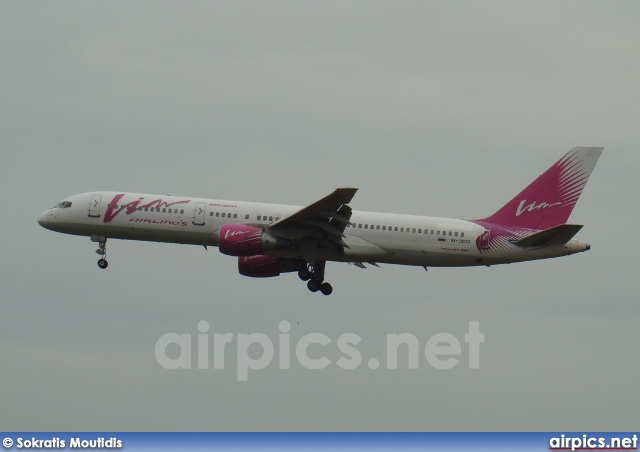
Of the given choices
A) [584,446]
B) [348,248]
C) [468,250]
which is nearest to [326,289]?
[348,248]

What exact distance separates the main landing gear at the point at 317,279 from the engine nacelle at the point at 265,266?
1.61 meters

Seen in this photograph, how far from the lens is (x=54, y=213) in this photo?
71625mm

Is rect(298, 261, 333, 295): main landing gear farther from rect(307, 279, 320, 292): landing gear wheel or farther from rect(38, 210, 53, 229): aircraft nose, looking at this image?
rect(38, 210, 53, 229): aircraft nose

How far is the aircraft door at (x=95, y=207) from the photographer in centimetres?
7012

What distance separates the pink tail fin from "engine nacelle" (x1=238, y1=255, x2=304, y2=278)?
35.9 ft

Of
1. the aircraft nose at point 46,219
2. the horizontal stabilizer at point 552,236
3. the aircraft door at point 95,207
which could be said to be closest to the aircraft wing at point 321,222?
the horizontal stabilizer at point 552,236

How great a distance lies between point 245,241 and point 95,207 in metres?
8.92

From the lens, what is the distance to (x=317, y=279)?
70062mm

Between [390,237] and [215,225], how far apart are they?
894 centimetres

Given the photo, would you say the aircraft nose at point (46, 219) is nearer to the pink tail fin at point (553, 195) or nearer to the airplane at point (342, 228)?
the airplane at point (342, 228)

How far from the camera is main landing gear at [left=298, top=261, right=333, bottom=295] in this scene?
70.1 meters

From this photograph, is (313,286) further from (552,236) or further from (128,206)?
(552,236)

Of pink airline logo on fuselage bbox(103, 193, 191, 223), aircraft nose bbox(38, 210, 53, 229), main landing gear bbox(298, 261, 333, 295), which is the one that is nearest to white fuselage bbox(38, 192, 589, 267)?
pink airline logo on fuselage bbox(103, 193, 191, 223)

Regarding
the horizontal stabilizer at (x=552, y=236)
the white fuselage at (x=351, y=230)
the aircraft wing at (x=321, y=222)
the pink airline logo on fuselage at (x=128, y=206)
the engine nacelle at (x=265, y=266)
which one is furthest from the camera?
the engine nacelle at (x=265, y=266)
